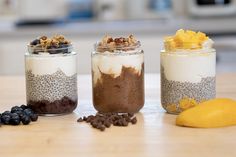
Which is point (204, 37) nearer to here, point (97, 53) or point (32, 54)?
point (97, 53)

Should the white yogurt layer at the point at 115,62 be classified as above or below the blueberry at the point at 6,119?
above

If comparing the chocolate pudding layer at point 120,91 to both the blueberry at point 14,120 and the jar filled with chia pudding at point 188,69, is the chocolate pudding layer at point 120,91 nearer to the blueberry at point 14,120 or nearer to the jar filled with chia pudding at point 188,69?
the jar filled with chia pudding at point 188,69

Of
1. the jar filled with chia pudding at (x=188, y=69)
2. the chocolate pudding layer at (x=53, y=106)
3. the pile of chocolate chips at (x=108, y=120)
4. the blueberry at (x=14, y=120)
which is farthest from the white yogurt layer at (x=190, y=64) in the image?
the blueberry at (x=14, y=120)

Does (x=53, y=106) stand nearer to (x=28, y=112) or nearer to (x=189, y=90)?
(x=28, y=112)

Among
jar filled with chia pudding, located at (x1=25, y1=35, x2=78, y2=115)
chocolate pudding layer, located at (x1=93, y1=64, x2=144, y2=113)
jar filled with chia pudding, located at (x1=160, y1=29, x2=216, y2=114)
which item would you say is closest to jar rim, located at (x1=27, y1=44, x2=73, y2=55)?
jar filled with chia pudding, located at (x1=25, y1=35, x2=78, y2=115)

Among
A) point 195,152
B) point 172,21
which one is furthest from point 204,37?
point 172,21

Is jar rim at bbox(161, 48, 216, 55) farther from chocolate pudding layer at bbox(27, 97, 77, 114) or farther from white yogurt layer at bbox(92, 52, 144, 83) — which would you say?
chocolate pudding layer at bbox(27, 97, 77, 114)

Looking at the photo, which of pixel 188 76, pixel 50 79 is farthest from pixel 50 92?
pixel 188 76
